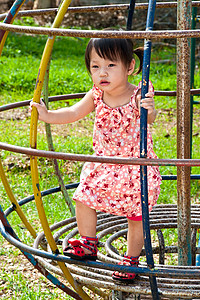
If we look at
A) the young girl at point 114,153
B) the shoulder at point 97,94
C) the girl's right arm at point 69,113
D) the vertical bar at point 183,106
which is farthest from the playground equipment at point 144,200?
the shoulder at point 97,94

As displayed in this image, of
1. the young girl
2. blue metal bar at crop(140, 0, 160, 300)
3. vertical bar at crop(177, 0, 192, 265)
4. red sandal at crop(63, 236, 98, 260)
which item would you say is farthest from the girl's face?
red sandal at crop(63, 236, 98, 260)

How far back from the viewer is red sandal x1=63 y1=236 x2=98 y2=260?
2.06 metres

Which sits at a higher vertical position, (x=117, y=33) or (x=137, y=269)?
(x=117, y=33)

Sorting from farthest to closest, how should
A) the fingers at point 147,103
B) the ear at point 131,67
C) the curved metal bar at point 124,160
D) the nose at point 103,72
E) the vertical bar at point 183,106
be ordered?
the ear at point 131,67 < the nose at point 103,72 < the vertical bar at point 183,106 < the fingers at point 147,103 < the curved metal bar at point 124,160

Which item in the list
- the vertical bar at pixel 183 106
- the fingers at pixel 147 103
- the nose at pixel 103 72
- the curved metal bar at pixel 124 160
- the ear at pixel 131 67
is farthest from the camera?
the ear at pixel 131 67

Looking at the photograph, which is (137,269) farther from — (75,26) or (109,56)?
(75,26)

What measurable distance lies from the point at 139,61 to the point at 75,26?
8.81 meters

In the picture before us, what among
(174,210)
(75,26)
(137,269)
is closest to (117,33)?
(137,269)

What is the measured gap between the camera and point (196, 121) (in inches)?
239

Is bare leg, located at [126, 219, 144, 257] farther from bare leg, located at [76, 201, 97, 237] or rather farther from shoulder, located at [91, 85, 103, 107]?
shoulder, located at [91, 85, 103, 107]

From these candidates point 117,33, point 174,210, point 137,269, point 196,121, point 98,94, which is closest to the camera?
point 117,33

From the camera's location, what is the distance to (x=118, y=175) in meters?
2.14

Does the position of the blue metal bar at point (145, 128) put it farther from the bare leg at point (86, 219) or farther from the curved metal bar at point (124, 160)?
the bare leg at point (86, 219)

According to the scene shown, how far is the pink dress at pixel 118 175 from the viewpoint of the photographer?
213 cm
